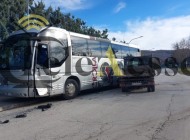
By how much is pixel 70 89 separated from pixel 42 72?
2.11 m

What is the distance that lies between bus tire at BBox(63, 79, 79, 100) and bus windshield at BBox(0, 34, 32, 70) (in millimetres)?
2520

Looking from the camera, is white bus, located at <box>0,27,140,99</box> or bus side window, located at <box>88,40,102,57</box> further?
bus side window, located at <box>88,40,102,57</box>

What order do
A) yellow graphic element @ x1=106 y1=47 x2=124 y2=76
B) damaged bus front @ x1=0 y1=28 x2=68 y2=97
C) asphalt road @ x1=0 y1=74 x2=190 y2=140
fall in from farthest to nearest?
yellow graphic element @ x1=106 y1=47 x2=124 y2=76, damaged bus front @ x1=0 y1=28 x2=68 y2=97, asphalt road @ x1=0 y1=74 x2=190 y2=140

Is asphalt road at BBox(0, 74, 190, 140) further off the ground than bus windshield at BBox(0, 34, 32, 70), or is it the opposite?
bus windshield at BBox(0, 34, 32, 70)

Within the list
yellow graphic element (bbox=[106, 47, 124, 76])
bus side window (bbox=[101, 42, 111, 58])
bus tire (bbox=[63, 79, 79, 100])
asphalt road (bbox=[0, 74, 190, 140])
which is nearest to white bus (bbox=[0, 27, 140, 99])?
bus tire (bbox=[63, 79, 79, 100])

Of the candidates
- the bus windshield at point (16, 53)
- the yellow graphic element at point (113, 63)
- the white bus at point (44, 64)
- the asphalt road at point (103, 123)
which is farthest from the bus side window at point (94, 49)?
the asphalt road at point (103, 123)

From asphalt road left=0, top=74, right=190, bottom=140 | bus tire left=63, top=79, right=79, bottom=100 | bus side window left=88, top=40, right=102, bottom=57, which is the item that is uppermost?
bus side window left=88, top=40, right=102, bottom=57

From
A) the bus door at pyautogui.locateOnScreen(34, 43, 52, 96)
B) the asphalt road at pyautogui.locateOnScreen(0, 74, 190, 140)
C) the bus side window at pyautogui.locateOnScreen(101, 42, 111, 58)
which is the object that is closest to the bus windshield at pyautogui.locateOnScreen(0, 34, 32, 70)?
the bus door at pyautogui.locateOnScreen(34, 43, 52, 96)

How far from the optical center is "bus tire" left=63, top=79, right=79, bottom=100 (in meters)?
13.4

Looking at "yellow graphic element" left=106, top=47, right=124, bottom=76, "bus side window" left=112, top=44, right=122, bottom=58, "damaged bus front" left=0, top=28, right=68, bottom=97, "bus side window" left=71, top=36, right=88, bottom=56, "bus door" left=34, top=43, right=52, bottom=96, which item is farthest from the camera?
"bus side window" left=112, top=44, right=122, bottom=58

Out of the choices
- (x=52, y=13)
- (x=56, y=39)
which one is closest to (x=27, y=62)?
(x=56, y=39)

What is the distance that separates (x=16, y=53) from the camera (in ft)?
39.8

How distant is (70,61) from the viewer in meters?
13.8

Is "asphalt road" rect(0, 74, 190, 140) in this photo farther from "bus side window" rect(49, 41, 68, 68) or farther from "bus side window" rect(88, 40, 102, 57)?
"bus side window" rect(88, 40, 102, 57)
